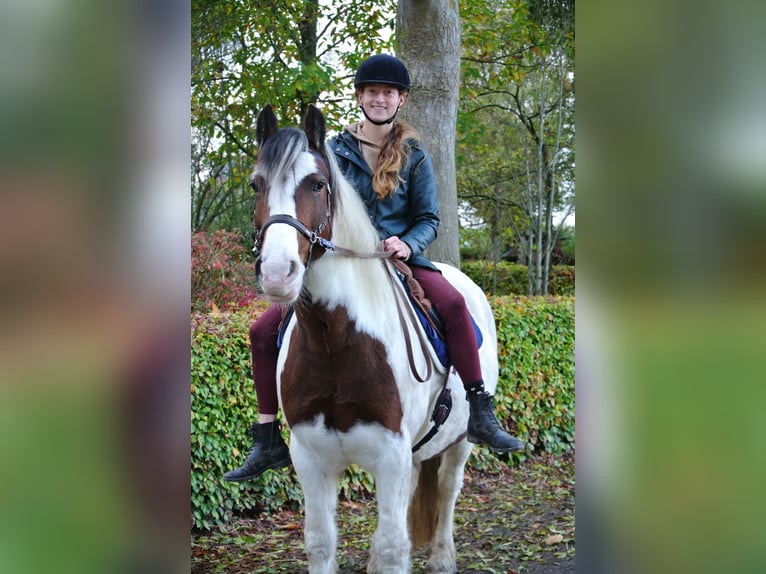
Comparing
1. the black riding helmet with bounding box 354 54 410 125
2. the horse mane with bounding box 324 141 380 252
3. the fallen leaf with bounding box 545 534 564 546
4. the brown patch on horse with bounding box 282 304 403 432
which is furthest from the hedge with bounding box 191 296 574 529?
the black riding helmet with bounding box 354 54 410 125

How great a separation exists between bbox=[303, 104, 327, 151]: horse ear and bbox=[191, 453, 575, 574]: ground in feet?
10.5

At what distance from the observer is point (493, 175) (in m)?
17.6

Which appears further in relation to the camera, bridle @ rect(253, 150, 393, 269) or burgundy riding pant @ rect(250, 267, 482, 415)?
burgundy riding pant @ rect(250, 267, 482, 415)

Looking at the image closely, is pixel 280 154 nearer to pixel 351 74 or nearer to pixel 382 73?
pixel 382 73

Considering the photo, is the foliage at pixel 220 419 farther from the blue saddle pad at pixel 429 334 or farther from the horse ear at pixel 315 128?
the horse ear at pixel 315 128

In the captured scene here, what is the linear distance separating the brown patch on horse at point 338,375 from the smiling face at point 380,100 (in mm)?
1143

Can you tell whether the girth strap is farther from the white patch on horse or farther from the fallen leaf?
the fallen leaf

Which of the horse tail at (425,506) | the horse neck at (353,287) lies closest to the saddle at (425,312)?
the horse neck at (353,287)

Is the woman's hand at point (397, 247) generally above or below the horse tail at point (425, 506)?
above

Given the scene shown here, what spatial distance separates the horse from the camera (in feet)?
8.63

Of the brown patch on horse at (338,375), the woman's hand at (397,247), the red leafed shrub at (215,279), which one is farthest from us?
the red leafed shrub at (215,279)

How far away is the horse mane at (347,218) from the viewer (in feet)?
9.33
